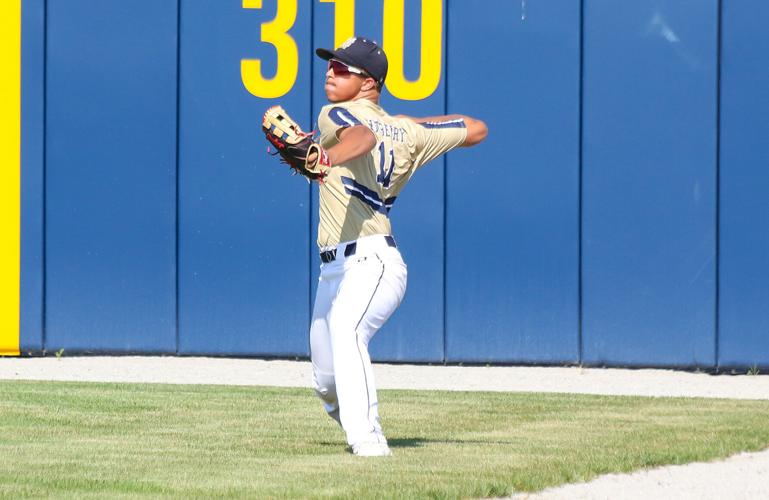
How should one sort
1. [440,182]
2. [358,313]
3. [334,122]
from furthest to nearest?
1. [440,182]
2. [358,313]
3. [334,122]

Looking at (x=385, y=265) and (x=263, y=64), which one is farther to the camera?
(x=263, y=64)

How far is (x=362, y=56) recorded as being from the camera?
7.14 m

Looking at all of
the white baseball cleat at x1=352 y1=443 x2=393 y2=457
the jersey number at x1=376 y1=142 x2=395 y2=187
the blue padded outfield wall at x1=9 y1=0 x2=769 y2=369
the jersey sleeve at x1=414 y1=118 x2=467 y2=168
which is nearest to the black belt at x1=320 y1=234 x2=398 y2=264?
the jersey number at x1=376 y1=142 x2=395 y2=187

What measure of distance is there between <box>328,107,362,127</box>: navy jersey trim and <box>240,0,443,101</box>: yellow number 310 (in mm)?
5265

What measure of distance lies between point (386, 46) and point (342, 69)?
5.06m

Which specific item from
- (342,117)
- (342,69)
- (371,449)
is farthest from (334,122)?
(371,449)

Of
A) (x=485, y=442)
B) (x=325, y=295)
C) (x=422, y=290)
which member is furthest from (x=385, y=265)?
(x=422, y=290)

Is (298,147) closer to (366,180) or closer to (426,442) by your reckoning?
(366,180)

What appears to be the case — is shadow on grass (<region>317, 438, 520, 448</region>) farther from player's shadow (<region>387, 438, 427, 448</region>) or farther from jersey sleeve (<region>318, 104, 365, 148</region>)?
jersey sleeve (<region>318, 104, 365, 148</region>)

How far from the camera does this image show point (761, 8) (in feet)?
38.7

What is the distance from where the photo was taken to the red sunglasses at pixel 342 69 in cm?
716

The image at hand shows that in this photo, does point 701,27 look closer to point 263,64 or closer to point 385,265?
point 263,64

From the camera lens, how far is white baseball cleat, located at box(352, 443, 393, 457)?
7.09 meters

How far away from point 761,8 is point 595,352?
285 cm
